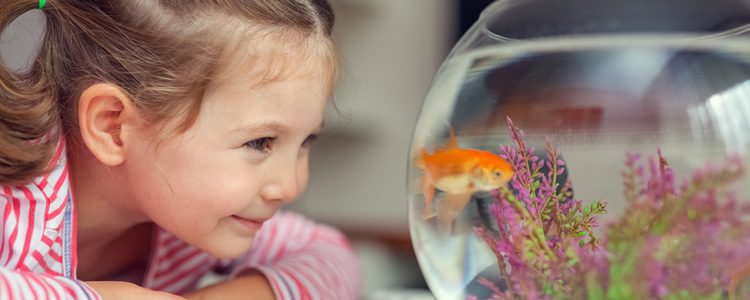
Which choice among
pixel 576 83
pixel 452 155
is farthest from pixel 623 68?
pixel 452 155

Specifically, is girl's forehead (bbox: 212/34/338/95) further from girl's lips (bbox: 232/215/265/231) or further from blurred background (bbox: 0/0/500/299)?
blurred background (bbox: 0/0/500/299)

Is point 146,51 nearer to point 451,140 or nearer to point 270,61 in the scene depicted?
point 270,61

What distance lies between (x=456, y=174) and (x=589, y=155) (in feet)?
0.37

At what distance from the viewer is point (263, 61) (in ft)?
2.81

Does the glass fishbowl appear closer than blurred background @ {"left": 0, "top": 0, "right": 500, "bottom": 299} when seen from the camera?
Yes

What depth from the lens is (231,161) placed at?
85 cm

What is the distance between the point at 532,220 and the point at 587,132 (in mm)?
118

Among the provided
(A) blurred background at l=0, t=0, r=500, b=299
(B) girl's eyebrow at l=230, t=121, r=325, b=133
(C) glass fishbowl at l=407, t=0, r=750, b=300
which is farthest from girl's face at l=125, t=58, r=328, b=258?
(A) blurred background at l=0, t=0, r=500, b=299

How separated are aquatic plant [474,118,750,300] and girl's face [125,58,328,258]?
0.30m

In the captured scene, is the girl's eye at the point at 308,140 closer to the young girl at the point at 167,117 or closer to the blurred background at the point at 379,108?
the young girl at the point at 167,117

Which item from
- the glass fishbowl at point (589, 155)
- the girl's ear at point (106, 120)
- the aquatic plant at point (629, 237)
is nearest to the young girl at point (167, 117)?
the girl's ear at point (106, 120)

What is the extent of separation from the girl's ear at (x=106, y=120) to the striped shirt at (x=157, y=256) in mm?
36

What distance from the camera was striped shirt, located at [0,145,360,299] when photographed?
682mm

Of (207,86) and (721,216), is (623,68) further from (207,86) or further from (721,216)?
(207,86)
